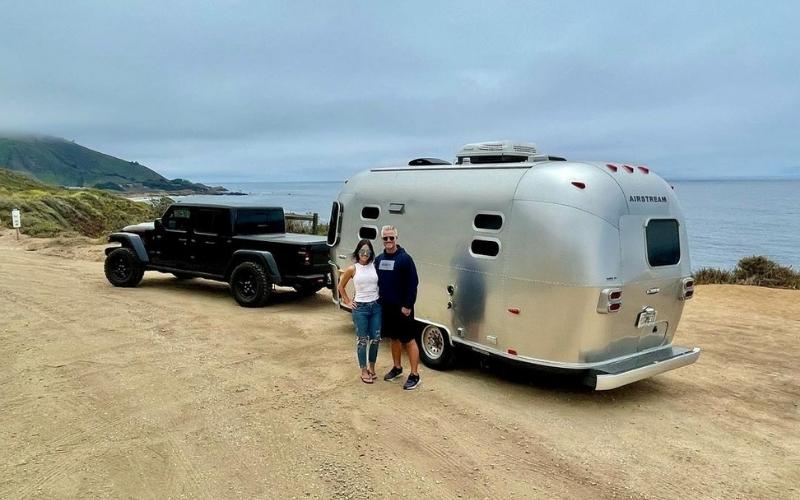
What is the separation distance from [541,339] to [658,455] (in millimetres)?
1567

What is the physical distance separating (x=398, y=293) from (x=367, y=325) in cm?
58

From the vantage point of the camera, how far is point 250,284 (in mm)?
11227

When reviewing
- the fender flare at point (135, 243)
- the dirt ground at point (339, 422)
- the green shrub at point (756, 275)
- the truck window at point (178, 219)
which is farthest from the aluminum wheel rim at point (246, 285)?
the green shrub at point (756, 275)

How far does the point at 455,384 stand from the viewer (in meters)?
7.00

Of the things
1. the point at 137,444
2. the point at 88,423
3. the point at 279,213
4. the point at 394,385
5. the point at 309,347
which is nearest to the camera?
the point at 137,444

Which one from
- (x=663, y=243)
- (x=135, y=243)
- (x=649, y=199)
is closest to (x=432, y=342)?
(x=663, y=243)

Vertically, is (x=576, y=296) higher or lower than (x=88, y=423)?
higher

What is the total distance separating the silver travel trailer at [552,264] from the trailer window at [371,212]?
2.83ft

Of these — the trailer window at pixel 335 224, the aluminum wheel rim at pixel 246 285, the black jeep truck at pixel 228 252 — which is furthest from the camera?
the aluminum wheel rim at pixel 246 285

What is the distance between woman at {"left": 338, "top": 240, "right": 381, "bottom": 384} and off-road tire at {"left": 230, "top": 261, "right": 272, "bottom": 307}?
4.41 m

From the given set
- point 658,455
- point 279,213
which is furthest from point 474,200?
point 279,213

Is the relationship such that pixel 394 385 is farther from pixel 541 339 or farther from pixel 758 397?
pixel 758 397

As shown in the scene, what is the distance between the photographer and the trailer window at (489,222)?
670 cm

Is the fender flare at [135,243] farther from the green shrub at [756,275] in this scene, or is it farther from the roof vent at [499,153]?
the green shrub at [756,275]
